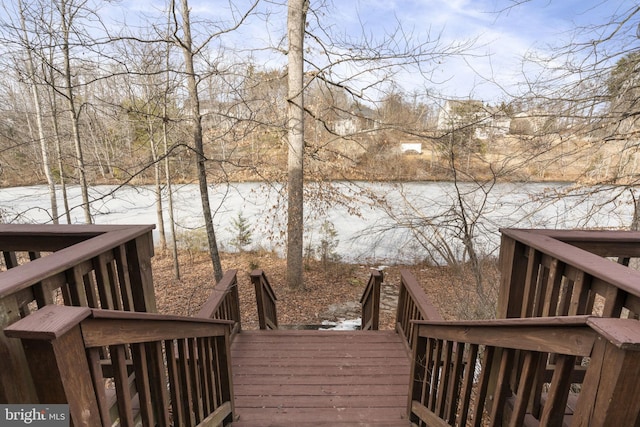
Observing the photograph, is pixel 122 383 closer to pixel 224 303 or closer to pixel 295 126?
pixel 224 303

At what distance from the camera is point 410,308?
309 cm

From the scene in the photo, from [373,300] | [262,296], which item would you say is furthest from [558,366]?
[262,296]

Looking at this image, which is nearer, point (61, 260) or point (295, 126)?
point (61, 260)

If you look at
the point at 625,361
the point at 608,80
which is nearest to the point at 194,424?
the point at 625,361

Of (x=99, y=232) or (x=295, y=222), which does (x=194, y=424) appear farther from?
(x=295, y=222)

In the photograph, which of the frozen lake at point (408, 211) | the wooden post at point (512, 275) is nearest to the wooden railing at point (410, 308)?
the wooden post at point (512, 275)

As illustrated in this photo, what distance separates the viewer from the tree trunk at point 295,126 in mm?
6355

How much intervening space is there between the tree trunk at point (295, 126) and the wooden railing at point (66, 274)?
4.81m

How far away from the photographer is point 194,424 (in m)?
1.68

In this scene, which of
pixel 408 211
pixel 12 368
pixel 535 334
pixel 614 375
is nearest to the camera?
pixel 614 375

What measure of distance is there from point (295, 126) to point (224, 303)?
14.6 feet

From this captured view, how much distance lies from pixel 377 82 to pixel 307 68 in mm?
1676

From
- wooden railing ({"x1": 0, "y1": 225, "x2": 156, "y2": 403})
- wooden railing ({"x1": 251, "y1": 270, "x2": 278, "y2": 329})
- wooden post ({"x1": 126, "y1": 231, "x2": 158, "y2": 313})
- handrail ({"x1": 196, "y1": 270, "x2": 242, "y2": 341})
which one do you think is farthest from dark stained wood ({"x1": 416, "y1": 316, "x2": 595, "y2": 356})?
wooden railing ({"x1": 251, "y1": 270, "x2": 278, "y2": 329})

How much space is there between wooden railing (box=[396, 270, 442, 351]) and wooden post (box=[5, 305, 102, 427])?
2.03 metres
